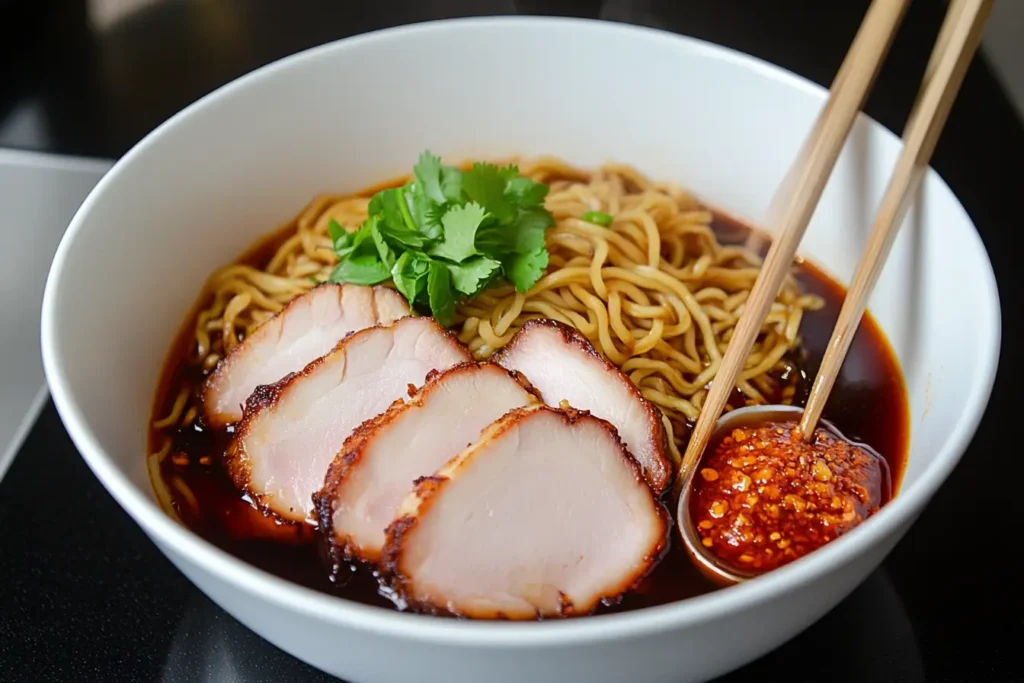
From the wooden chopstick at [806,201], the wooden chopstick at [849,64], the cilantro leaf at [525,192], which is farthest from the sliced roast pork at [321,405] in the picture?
the wooden chopstick at [849,64]

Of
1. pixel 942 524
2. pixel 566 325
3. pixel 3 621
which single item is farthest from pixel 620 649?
pixel 3 621

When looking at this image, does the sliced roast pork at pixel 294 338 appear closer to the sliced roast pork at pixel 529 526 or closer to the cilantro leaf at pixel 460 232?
the cilantro leaf at pixel 460 232

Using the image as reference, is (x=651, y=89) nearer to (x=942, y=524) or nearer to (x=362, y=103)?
(x=362, y=103)

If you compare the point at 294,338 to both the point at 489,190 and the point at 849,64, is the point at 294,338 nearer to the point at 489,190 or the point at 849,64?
the point at 489,190

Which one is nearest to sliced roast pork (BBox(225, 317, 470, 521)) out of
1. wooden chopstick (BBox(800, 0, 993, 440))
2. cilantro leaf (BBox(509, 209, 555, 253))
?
cilantro leaf (BBox(509, 209, 555, 253))

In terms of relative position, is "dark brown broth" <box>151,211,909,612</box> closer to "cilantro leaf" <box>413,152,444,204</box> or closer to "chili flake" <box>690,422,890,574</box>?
"chili flake" <box>690,422,890,574</box>
